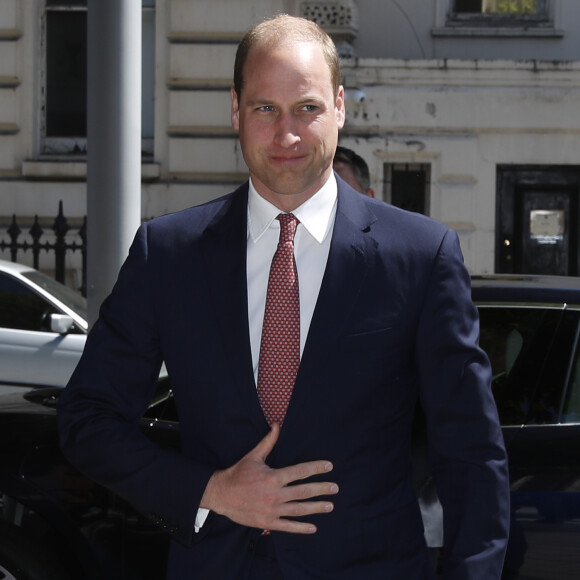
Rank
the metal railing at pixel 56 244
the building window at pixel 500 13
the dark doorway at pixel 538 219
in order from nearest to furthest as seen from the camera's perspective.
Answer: the metal railing at pixel 56 244, the dark doorway at pixel 538 219, the building window at pixel 500 13

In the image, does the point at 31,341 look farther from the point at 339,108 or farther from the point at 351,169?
the point at 339,108

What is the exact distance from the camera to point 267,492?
6.38ft

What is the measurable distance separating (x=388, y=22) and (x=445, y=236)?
10561mm

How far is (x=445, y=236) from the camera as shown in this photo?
6.97 ft

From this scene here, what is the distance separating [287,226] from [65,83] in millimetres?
11208

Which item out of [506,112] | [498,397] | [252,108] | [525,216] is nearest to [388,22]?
[506,112]

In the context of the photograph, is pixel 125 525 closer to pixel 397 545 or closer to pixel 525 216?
pixel 397 545

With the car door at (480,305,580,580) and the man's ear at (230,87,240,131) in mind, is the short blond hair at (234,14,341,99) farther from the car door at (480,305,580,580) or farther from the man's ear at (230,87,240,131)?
the car door at (480,305,580,580)

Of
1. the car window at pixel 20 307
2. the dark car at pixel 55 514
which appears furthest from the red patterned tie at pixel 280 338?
the car window at pixel 20 307

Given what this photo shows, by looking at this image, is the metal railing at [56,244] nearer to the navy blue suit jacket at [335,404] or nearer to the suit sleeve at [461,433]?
the navy blue suit jacket at [335,404]

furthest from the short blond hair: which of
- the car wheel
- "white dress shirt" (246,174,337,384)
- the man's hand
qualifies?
the car wheel

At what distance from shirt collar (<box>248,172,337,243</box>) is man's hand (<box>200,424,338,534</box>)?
40 cm

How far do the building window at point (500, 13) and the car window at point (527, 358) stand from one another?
9.20 metres

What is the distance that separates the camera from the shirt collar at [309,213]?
2.16 metres
